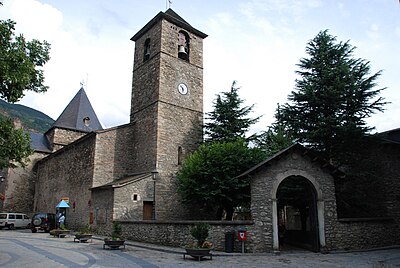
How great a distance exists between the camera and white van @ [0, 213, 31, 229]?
26406mm

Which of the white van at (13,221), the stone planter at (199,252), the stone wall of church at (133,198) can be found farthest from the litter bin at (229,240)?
the white van at (13,221)

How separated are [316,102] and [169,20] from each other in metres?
13.2

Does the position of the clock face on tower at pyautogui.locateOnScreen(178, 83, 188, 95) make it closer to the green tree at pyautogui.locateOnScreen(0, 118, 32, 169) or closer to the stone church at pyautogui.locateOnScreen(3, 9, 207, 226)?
the stone church at pyautogui.locateOnScreen(3, 9, 207, 226)

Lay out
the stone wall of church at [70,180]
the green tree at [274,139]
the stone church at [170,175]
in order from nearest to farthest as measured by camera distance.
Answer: the stone church at [170,175] < the green tree at [274,139] < the stone wall of church at [70,180]

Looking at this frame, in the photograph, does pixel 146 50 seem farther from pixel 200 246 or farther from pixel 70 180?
pixel 200 246

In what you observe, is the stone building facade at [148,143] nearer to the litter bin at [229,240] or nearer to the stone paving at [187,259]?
the stone paving at [187,259]

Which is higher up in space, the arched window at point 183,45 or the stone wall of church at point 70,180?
the arched window at point 183,45

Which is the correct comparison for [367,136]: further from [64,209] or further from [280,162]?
[64,209]

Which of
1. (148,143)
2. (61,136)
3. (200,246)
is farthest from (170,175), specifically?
(61,136)

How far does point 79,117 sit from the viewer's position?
35.4 m

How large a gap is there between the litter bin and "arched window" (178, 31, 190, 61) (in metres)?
15.3

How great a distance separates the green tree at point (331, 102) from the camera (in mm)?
16000

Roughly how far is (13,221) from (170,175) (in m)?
16.0

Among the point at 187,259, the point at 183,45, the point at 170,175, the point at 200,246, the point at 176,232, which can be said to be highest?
the point at 183,45
